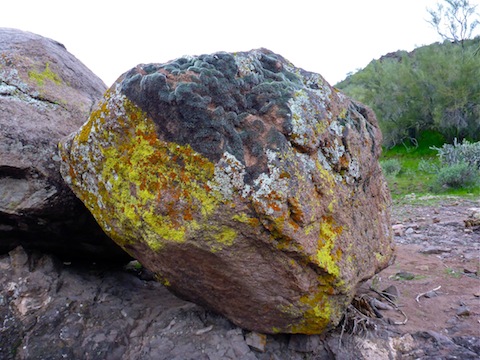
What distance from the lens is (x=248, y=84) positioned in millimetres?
2771

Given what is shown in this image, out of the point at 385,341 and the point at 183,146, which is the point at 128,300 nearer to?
the point at 183,146

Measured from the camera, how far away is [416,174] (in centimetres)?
1450

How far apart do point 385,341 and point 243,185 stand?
1.62 meters

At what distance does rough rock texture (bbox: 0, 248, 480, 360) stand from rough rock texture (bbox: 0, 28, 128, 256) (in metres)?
0.31

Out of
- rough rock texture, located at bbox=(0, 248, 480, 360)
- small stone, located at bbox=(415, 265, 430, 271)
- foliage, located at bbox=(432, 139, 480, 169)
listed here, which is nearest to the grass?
foliage, located at bbox=(432, 139, 480, 169)

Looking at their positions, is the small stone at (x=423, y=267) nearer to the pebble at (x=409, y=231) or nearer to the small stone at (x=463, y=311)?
the small stone at (x=463, y=311)

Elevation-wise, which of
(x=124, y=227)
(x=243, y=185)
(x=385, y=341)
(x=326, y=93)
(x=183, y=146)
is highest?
(x=326, y=93)

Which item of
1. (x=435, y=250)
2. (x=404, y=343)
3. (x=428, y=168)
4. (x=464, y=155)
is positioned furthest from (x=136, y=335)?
(x=428, y=168)

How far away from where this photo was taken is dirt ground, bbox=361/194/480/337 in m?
3.23

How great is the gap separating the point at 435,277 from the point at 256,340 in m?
2.42

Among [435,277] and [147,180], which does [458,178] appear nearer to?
[435,277]

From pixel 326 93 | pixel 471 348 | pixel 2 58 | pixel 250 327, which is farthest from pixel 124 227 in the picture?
pixel 471 348

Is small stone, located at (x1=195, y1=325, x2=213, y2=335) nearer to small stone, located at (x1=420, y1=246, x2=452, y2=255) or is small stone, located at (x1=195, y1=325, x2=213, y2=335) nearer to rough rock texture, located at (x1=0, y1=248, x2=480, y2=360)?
rough rock texture, located at (x1=0, y1=248, x2=480, y2=360)

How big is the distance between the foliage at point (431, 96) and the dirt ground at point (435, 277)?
12363mm
